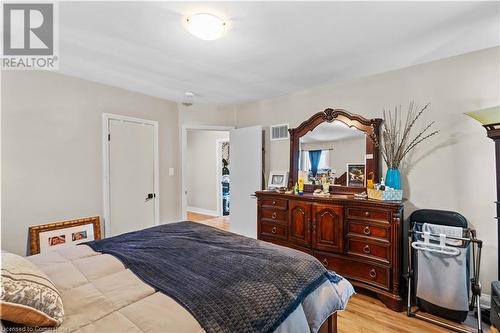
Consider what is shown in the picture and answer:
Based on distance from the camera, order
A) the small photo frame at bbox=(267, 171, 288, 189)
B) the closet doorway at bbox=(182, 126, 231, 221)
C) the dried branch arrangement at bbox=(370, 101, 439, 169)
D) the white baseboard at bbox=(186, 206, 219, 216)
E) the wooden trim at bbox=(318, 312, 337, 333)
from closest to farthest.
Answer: the wooden trim at bbox=(318, 312, 337, 333)
the dried branch arrangement at bbox=(370, 101, 439, 169)
the small photo frame at bbox=(267, 171, 288, 189)
the closet doorway at bbox=(182, 126, 231, 221)
the white baseboard at bbox=(186, 206, 219, 216)

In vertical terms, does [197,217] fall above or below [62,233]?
below

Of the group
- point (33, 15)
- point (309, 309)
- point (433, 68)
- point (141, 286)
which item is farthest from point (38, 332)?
point (433, 68)

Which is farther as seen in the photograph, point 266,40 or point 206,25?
point 266,40

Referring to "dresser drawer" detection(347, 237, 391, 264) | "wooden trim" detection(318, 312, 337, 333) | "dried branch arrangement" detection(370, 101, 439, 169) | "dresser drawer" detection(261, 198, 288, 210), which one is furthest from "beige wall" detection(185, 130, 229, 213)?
"wooden trim" detection(318, 312, 337, 333)

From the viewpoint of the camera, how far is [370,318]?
2.34 metres

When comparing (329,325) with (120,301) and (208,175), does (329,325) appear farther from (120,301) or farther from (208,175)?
(208,175)

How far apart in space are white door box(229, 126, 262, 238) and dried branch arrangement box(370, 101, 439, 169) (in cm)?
178

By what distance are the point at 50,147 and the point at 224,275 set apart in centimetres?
265

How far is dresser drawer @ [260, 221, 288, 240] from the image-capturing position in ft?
10.9

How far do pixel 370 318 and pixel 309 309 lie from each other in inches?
51.4

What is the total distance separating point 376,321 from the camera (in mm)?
2291

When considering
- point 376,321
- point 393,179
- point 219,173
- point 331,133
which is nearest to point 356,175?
point 393,179

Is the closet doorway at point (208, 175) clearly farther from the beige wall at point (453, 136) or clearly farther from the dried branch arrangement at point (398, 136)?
the beige wall at point (453, 136)

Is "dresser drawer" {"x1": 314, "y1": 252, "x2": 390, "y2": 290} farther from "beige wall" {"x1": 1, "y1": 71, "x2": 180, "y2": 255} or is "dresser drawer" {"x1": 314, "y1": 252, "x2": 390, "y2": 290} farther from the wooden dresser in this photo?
"beige wall" {"x1": 1, "y1": 71, "x2": 180, "y2": 255}
